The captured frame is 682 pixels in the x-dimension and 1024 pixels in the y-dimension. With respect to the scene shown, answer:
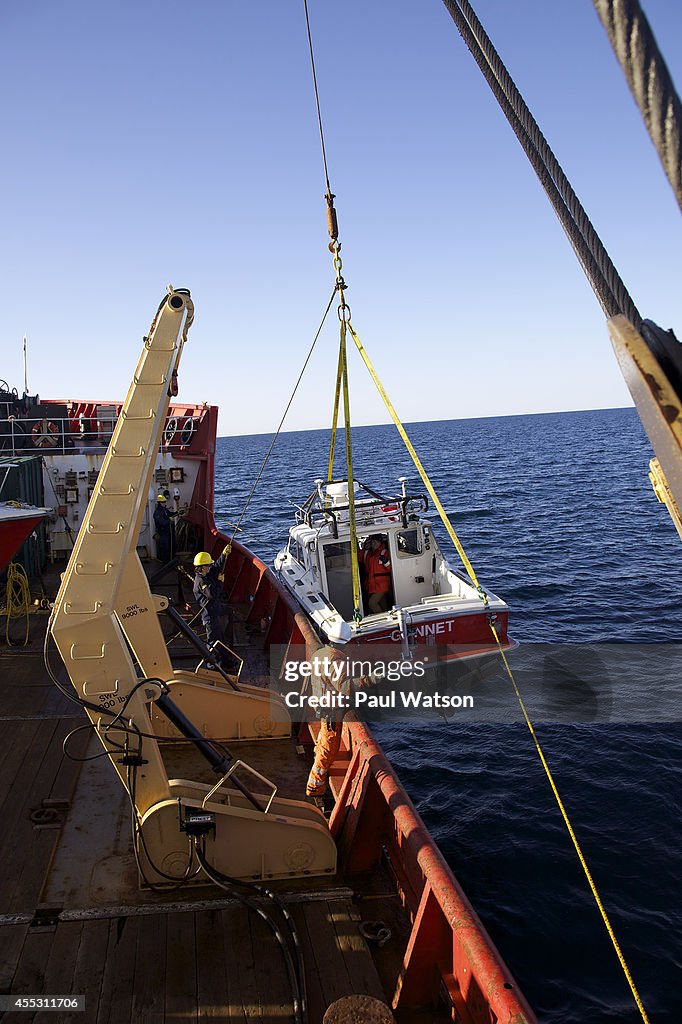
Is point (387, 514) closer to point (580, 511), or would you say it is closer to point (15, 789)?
point (15, 789)

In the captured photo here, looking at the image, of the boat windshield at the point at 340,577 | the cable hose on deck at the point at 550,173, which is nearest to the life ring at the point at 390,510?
the boat windshield at the point at 340,577

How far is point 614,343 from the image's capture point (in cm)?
158

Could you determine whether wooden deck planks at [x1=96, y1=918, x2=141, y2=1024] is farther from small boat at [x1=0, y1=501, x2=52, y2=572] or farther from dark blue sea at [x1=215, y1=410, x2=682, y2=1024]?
small boat at [x1=0, y1=501, x2=52, y2=572]

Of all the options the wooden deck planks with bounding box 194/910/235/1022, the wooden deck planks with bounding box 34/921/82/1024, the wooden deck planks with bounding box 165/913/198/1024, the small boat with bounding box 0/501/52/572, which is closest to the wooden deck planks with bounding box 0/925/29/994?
the wooden deck planks with bounding box 34/921/82/1024

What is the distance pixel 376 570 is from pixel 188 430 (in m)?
6.91

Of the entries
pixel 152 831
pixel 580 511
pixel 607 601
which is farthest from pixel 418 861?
pixel 580 511

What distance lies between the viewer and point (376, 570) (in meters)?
13.8

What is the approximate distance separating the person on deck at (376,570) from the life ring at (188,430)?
640 centimetres

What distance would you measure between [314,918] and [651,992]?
153 inches

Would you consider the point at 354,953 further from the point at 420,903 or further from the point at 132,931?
the point at 132,931

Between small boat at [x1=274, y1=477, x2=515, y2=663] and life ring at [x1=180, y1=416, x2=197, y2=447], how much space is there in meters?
4.21

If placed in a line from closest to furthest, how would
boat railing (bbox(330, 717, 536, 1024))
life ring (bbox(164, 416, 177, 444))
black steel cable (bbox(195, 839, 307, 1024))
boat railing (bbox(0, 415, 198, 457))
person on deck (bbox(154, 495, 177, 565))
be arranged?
boat railing (bbox(330, 717, 536, 1024)) → black steel cable (bbox(195, 839, 307, 1024)) → person on deck (bbox(154, 495, 177, 565)) → boat railing (bbox(0, 415, 198, 457)) → life ring (bbox(164, 416, 177, 444))

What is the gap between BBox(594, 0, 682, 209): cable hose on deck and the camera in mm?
1328

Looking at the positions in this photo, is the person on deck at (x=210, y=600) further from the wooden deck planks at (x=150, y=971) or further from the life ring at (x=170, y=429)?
the life ring at (x=170, y=429)
